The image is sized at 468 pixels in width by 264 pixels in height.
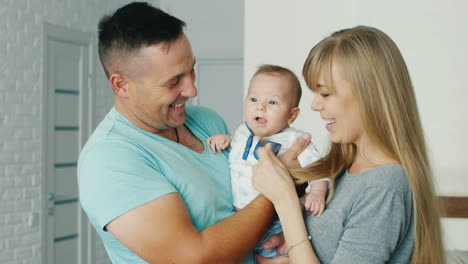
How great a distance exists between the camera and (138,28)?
67.1 inches

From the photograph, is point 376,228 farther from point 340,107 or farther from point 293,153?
point 293,153

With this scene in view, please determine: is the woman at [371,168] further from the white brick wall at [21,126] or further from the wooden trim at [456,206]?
the white brick wall at [21,126]

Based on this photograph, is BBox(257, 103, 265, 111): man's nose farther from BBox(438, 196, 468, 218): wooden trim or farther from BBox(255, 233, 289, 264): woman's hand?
BBox(438, 196, 468, 218): wooden trim

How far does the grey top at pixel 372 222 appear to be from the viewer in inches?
56.6

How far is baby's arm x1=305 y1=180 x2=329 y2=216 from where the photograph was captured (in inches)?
63.2

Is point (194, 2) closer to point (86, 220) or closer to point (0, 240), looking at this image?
point (86, 220)

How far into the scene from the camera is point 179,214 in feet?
4.92

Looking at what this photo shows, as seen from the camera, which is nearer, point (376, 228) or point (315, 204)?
point (376, 228)

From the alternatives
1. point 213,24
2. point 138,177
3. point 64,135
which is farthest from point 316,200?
point 213,24

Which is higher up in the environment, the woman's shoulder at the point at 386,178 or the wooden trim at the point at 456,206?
the woman's shoulder at the point at 386,178

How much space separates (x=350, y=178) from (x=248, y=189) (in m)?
0.34

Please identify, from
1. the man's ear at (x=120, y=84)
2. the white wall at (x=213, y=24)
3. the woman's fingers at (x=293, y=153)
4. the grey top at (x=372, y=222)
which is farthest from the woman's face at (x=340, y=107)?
the white wall at (x=213, y=24)

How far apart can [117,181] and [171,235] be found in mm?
204

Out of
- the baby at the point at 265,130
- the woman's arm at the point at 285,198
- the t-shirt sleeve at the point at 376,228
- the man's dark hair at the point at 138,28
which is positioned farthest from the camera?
the baby at the point at 265,130
